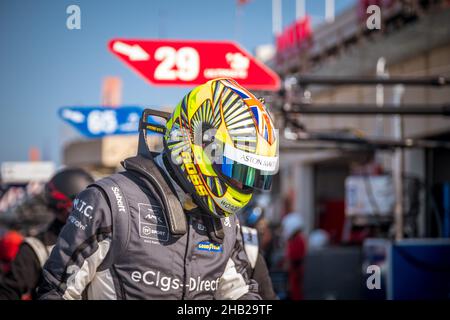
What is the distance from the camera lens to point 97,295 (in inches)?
88.0

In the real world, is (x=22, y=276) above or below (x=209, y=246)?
below

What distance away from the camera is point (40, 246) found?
12.8 ft

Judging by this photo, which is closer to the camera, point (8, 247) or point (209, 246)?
point (209, 246)

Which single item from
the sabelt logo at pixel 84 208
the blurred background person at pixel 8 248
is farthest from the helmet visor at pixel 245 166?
the blurred background person at pixel 8 248

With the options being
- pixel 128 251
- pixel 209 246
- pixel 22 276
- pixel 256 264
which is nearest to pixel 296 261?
pixel 22 276

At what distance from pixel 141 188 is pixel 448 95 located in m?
13.4

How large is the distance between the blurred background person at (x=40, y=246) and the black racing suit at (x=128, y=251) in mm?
1685

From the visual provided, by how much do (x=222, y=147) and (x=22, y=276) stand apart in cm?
204

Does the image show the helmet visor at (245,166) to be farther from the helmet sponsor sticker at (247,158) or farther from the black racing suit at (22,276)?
the black racing suit at (22,276)

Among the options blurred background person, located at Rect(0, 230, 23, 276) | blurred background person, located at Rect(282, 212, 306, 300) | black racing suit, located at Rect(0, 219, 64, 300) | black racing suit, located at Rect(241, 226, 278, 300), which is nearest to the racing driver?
black racing suit, located at Rect(241, 226, 278, 300)

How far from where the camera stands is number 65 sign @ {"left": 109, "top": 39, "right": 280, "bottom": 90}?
4.37 m

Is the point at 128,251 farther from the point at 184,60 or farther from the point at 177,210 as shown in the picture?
the point at 184,60

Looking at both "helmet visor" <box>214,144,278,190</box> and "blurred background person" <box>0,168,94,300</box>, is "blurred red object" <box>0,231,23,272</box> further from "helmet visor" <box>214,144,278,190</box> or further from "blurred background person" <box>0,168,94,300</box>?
"helmet visor" <box>214,144,278,190</box>

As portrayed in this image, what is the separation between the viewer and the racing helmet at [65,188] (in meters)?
4.30
